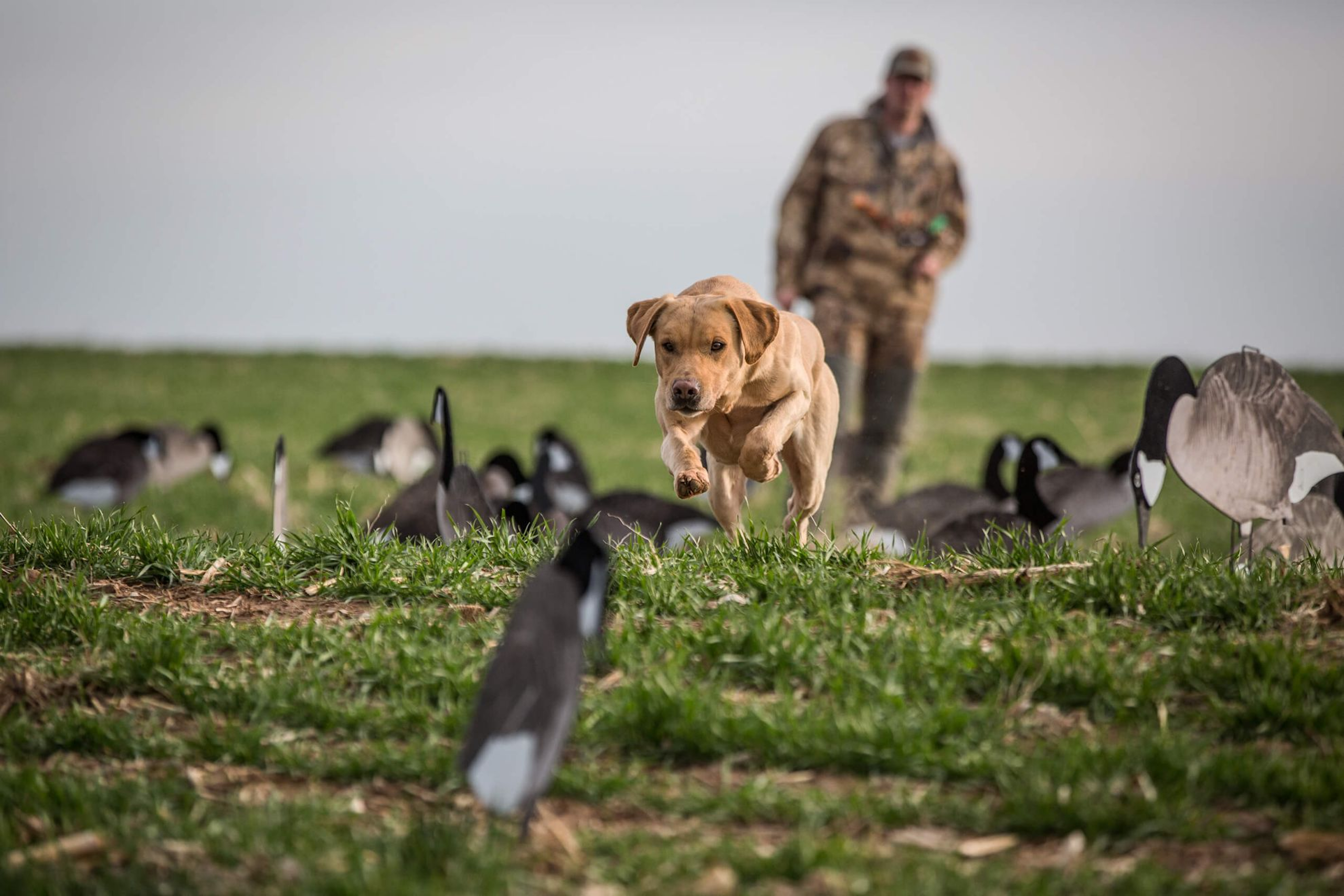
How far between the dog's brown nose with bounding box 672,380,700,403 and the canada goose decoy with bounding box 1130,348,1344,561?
231 centimetres

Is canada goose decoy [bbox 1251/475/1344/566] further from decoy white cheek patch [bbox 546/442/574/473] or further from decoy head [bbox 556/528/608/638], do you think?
decoy white cheek patch [bbox 546/442/574/473]

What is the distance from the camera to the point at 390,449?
12.9m

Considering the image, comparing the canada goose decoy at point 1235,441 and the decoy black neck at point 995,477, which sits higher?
the canada goose decoy at point 1235,441

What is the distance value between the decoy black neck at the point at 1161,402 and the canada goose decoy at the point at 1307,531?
809mm

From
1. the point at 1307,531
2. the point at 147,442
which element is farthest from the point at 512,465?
the point at 147,442

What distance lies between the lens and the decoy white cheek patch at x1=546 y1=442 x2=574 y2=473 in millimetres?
8523

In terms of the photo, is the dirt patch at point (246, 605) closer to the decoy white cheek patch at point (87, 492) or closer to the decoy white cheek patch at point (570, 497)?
the decoy white cheek patch at point (570, 497)

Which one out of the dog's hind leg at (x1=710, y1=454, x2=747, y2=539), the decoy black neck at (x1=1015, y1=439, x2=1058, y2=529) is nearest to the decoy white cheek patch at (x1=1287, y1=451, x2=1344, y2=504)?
the decoy black neck at (x1=1015, y1=439, x2=1058, y2=529)

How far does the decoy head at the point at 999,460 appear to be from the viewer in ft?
26.2

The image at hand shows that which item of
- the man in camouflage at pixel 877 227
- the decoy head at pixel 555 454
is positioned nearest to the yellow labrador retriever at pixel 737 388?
the decoy head at pixel 555 454

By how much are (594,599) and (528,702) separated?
479mm

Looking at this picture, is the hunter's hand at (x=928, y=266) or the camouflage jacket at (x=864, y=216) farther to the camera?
the camouflage jacket at (x=864, y=216)

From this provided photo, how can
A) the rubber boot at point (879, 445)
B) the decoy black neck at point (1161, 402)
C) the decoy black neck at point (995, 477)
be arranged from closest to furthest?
the decoy black neck at point (1161, 402), the decoy black neck at point (995, 477), the rubber boot at point (879, 445)

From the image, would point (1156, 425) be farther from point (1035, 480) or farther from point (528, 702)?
point (528, 702)
